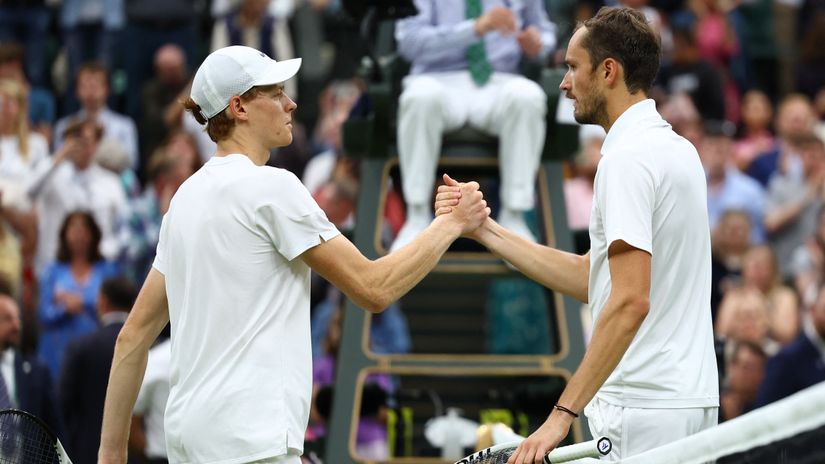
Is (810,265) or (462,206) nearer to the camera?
(462,206)

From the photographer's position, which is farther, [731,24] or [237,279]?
[731,24]

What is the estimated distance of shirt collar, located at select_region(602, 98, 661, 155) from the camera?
5047mm

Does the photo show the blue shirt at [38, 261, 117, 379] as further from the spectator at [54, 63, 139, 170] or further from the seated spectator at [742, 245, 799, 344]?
the seated spectator at [742, 245, 799, 344]

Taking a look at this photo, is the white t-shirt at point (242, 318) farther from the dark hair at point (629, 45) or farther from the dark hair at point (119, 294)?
the dark hair at point (119, 294)

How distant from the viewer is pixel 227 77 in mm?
5035

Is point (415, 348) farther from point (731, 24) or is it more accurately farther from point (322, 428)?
point (731, 24)

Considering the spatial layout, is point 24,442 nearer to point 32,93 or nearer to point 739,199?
point 739,199

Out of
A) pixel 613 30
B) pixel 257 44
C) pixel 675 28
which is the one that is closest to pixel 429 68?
pixel 613 30

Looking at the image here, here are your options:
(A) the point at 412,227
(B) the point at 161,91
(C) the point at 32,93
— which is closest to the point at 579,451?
(A) the point at 412,227

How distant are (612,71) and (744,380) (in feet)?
19.3

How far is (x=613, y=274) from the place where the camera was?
4.82 meters

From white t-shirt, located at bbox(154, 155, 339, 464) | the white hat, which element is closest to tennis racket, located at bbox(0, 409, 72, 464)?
white t-shirt, located at bbox(154, 155, 339, 464)

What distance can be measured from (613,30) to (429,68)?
4.32 metres

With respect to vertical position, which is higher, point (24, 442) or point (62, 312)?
point (24, 442)
